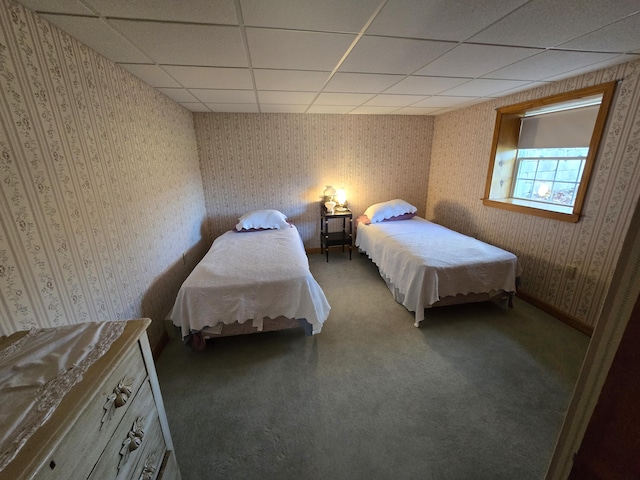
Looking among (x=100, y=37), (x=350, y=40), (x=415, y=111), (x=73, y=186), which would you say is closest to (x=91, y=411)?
(x=73, y=186)

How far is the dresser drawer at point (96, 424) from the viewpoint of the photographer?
59 centimetres

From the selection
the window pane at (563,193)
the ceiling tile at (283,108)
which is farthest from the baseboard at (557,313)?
the ceiling tile at (283,108)

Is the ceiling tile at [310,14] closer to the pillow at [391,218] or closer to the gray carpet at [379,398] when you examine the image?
the gray carpet at [379,398]

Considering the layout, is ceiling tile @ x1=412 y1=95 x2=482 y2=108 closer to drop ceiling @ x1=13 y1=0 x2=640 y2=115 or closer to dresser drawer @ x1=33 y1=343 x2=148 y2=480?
drop ceiling @ x1=13 y1=0 x2=640 y2=115

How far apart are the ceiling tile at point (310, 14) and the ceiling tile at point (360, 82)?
76cm

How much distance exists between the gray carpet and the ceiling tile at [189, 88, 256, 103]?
7.67ft

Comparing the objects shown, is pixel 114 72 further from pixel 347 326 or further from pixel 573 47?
pixel 573 47

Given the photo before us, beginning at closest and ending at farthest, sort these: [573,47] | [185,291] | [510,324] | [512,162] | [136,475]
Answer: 1. [136,475]
2. [573,47]
3. [185,291]
4. [510,324]
5. [512,162]

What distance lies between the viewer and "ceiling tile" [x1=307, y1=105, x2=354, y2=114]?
328 cm

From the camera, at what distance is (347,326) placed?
244cm

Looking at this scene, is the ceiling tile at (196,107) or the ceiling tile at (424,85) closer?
→ the ceiling tile at (424,85)

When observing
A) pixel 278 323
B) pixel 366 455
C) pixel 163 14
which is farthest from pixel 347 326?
pixel 163 14

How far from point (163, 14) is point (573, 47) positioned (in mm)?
2368

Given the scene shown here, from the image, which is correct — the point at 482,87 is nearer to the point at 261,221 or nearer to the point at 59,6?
the point at 261,221
